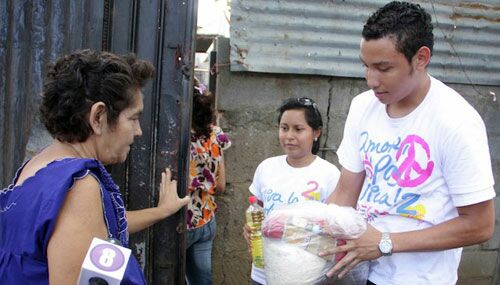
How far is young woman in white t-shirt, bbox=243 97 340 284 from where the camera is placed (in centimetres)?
258

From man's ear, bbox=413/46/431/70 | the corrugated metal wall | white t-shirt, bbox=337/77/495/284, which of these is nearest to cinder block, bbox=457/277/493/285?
white t-shirt, bbox=337/77/495/284

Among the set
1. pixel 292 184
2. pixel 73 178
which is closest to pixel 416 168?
pixel 292 184

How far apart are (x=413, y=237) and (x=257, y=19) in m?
2.09

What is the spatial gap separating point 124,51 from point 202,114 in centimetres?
100

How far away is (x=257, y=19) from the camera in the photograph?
3373mm

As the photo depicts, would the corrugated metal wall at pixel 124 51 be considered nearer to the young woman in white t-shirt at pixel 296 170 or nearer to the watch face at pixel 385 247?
the young woman in white t-shirt at pixel 296 170

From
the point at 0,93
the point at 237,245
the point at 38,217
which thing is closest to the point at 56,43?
the point at 0,93

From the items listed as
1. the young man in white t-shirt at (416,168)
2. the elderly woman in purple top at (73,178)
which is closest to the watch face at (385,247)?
the young man in white t-shirt at (416,168)

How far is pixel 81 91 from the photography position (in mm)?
1479

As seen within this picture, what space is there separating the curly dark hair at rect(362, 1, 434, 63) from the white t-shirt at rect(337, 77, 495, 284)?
17 cm

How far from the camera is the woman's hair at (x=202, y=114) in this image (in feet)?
10.6

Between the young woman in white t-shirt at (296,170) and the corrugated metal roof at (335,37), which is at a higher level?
the corrugated metal roof at (335,37)

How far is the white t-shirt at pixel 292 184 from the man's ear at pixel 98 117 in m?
1.26

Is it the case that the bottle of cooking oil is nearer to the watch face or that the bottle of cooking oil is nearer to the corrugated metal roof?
the watch face
